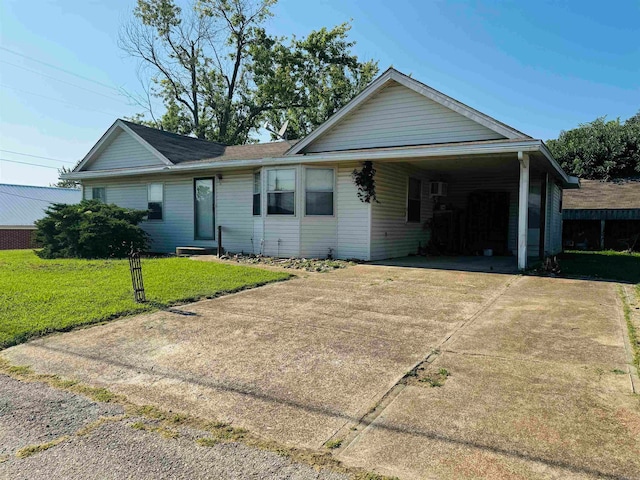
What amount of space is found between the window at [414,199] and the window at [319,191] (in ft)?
9.00

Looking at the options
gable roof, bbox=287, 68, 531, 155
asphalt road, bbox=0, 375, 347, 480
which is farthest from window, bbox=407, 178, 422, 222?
asphalt road, bbox=0, 375, 347, 480

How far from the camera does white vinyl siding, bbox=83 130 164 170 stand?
1558 centimetres

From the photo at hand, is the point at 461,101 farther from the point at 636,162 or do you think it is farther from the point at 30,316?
the point at 636,162

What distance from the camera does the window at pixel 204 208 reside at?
544 inches

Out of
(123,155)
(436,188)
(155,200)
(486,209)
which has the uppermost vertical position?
(123,155)

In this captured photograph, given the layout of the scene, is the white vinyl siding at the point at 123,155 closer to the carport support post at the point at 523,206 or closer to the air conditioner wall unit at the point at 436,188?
the air conditioner wall unit at the point at 436,188

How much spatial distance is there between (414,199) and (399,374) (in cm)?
1049

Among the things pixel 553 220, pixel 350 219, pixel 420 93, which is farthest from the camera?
pixel 553 220

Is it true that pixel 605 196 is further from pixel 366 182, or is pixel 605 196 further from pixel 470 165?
pixel 366 182

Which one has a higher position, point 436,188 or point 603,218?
point 436,188

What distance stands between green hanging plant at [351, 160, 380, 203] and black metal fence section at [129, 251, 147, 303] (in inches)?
239

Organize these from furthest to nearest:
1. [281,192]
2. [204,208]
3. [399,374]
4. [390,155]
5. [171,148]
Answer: [171,148] < [204,208] < [281,192] < [390,155] < [399,374]

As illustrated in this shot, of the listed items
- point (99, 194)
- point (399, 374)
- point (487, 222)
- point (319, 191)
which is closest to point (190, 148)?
point (99, 194)

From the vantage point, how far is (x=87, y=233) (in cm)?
1179
